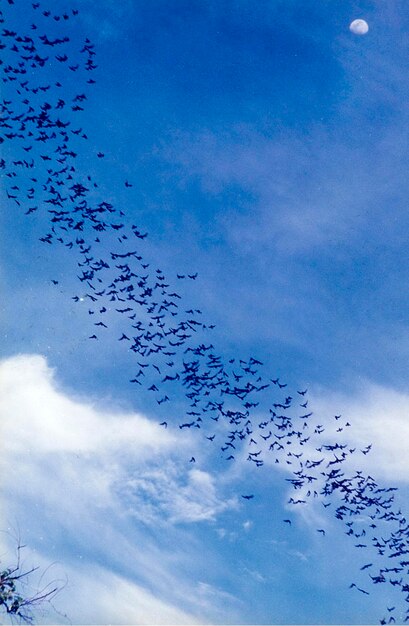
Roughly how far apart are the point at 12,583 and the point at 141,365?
12.0 m

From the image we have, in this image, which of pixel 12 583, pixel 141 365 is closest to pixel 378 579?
pixel 141 365

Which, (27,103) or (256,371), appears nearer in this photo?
(27,103)

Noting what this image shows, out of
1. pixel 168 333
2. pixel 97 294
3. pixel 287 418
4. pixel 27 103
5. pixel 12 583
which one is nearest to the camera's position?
pixel 12 583

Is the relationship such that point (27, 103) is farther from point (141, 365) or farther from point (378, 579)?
point (378, 579)

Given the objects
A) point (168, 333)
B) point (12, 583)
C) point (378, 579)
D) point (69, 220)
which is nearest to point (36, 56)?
point (69, 220)

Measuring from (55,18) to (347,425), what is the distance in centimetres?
2176

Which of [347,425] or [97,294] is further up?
[347,425]

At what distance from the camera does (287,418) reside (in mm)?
23531

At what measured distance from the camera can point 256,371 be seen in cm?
2312

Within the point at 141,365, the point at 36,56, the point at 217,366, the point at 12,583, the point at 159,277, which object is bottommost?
the point at 12,583

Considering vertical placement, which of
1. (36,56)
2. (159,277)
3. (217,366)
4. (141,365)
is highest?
(36,56)

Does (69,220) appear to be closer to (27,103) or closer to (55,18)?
(27,103)

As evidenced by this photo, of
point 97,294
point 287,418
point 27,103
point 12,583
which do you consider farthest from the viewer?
point 287,418

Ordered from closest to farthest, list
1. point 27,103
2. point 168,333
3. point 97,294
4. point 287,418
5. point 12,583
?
point 12,583
point 27,103
point 97,294
point 168,333
point 287,418
